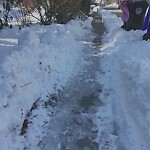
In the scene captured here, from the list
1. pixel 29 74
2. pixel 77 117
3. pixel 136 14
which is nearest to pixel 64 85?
pixel 29 74

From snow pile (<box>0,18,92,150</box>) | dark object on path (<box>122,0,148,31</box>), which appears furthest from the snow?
dark object on path (<box>122,0,148,31</box>)

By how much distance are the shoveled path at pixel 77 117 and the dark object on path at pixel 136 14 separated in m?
5.26

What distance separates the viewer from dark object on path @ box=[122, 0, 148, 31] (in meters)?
13.7

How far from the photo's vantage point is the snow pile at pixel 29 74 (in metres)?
5.67

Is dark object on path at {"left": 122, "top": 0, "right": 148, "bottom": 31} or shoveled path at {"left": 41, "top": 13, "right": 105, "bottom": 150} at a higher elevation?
dark object on path at {"left": 122, "top": 0, "right": 148, "bottom": 31}

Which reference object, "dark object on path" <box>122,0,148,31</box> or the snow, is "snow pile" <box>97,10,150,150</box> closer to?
the snow

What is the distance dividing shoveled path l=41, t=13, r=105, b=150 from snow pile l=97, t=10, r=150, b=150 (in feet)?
0.61

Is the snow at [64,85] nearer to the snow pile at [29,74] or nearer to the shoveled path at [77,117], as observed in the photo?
the snow pile at [29,74]

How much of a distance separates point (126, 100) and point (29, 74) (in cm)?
209

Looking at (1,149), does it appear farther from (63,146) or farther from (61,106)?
(61,106)

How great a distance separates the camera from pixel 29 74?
732 centimetres

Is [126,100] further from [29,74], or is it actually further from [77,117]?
[29,74]

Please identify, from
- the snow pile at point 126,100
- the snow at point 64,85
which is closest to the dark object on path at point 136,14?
the snow at point 64,85

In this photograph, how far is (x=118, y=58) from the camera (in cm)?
1015
